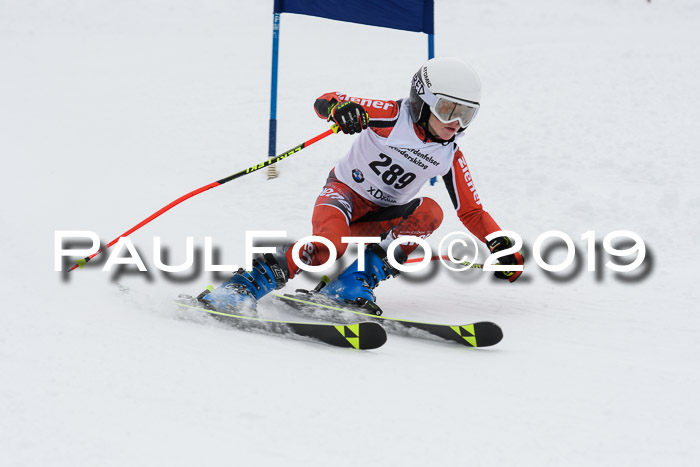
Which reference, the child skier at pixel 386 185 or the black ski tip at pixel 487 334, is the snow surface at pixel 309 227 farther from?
the child skier at pixel 386 185

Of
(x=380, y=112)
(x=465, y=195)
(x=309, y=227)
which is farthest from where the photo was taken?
(x=309, y=227)

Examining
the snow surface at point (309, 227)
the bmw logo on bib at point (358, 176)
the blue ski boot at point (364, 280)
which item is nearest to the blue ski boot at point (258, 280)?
the snow surface at point (309, 227)

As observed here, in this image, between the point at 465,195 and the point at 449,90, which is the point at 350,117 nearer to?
the point at 449,90

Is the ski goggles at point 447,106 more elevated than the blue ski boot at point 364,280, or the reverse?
the ski goggles at point 447,106

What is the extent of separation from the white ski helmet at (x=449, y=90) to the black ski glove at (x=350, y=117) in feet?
1.10

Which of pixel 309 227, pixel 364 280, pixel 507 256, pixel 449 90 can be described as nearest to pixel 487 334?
pixel 507 256

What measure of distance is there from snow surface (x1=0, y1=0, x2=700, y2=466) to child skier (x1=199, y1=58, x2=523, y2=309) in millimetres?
354

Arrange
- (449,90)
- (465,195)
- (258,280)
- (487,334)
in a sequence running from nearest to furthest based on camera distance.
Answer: (487,334), (449,90), (258,280), (465,195)

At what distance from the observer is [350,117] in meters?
3.76

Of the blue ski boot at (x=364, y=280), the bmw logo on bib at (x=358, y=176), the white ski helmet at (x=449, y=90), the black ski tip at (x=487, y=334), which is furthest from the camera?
the bmw logo on bib at (x=358, y=176)

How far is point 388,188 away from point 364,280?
550mm

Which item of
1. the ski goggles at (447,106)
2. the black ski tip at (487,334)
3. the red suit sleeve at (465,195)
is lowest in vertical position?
the black ski tip at (487,334)

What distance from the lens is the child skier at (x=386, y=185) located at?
377 cm

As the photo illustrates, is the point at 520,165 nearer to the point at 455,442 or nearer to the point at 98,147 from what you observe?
the point at 98,147
